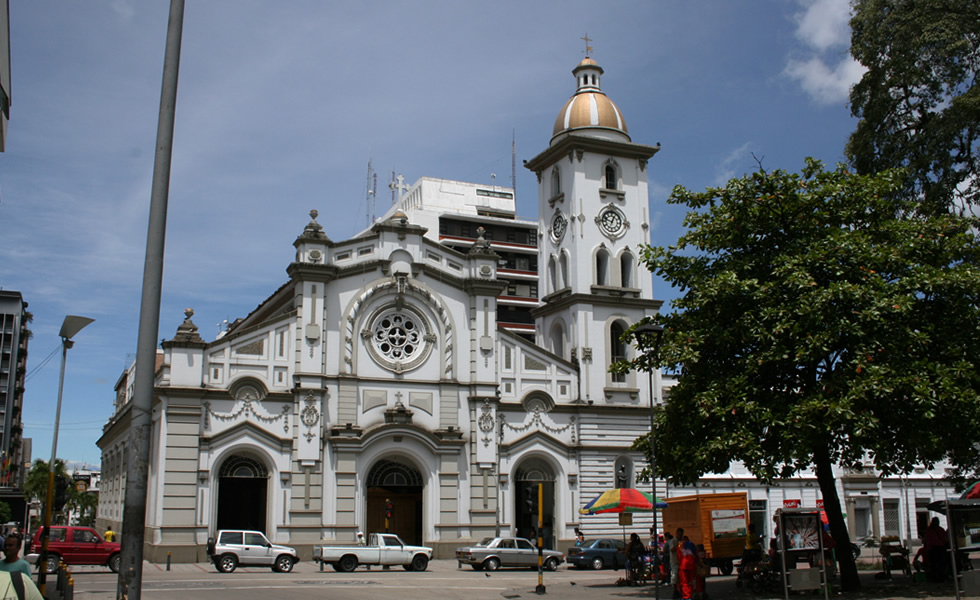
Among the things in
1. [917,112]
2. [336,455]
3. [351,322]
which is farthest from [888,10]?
[336,455]

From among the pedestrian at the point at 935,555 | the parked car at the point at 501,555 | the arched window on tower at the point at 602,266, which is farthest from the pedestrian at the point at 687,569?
the arched window on tower at the point at 602,266

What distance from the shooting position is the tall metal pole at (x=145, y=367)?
1170 centimetres

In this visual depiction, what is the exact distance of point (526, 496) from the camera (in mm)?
42125

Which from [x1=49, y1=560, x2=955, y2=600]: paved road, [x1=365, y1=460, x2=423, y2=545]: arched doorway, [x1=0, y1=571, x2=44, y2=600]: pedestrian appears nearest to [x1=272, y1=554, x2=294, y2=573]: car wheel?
[x1=49, y1=560, x2=955, y2=600]: paved road

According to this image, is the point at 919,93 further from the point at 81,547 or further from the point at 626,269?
the point at 81,547

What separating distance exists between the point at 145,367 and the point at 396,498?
1141 inches

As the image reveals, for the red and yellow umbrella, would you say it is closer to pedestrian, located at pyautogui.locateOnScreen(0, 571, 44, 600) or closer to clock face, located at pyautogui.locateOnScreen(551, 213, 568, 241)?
clock face, located at pyautogui.locateOnScreen(551, 213, 568, 241)

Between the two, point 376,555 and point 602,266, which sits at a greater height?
point 602,266

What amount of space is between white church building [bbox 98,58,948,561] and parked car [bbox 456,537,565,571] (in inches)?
188

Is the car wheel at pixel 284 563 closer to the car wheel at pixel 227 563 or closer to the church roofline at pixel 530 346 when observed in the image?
the car wheel at pixel 227 563

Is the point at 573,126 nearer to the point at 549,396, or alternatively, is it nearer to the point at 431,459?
the point at 549,396

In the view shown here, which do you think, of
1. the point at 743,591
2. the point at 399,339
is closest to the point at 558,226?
the point at 399,339

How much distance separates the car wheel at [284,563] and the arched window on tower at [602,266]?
20.4m

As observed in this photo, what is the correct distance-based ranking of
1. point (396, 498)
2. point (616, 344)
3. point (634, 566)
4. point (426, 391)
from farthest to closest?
point (616, 344) < point (426, 391) < point (396, 498) < point (634, 566)
